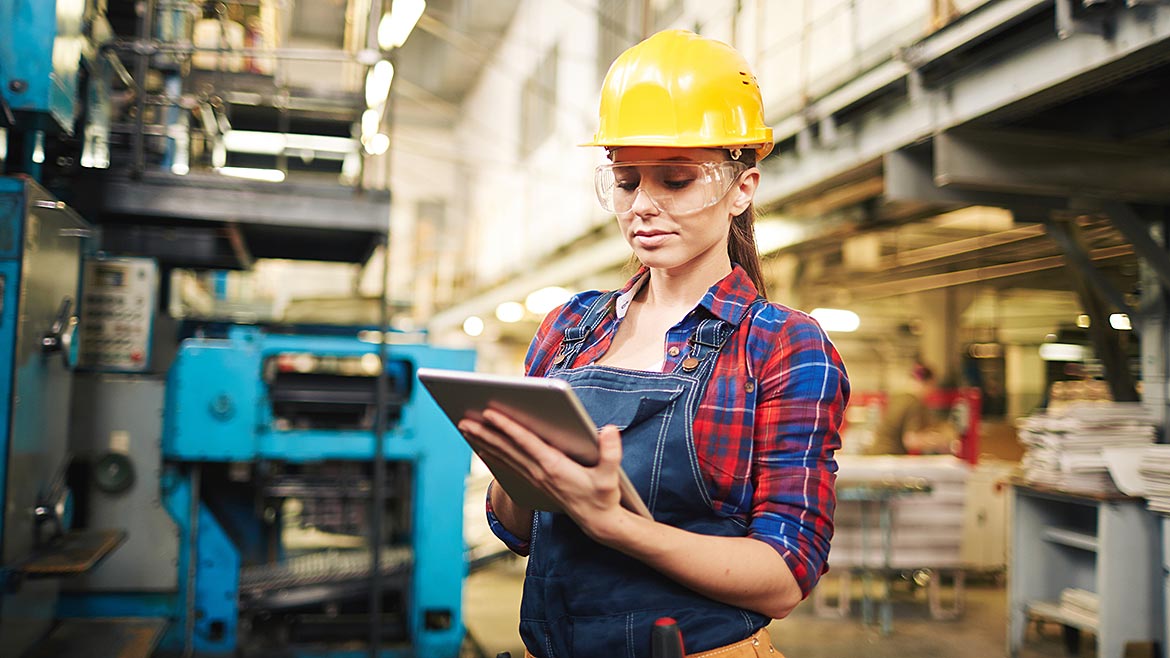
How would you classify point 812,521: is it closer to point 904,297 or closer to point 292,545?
point 292,545

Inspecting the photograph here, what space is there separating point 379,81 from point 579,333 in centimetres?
425

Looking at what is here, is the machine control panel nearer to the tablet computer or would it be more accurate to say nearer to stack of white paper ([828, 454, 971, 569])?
the tablet computer

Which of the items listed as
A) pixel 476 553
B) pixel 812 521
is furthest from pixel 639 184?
pixel 476 553

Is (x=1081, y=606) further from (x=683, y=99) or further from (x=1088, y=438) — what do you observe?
(x=683, y=99)

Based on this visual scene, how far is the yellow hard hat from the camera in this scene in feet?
4.83

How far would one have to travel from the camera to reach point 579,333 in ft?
5.29

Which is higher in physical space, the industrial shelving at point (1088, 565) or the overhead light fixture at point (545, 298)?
the overhead light fixture at point (545, 298)

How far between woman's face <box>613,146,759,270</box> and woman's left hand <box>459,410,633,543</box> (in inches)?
15.4

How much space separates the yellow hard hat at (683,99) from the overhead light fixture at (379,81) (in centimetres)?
356

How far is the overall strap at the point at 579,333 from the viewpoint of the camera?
160 cm

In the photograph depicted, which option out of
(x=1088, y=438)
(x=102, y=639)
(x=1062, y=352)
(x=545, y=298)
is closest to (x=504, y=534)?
(x=102, y=639)

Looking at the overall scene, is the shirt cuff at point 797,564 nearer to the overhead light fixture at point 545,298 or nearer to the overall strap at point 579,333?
the overall strap at point 579,333

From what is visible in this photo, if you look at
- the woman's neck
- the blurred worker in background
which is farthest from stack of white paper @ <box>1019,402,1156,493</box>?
the woman's neck

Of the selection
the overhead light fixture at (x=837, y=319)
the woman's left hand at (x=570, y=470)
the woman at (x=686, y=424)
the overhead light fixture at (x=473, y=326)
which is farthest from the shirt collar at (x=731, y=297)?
the overhead light fixture at (x=473, y=326)
